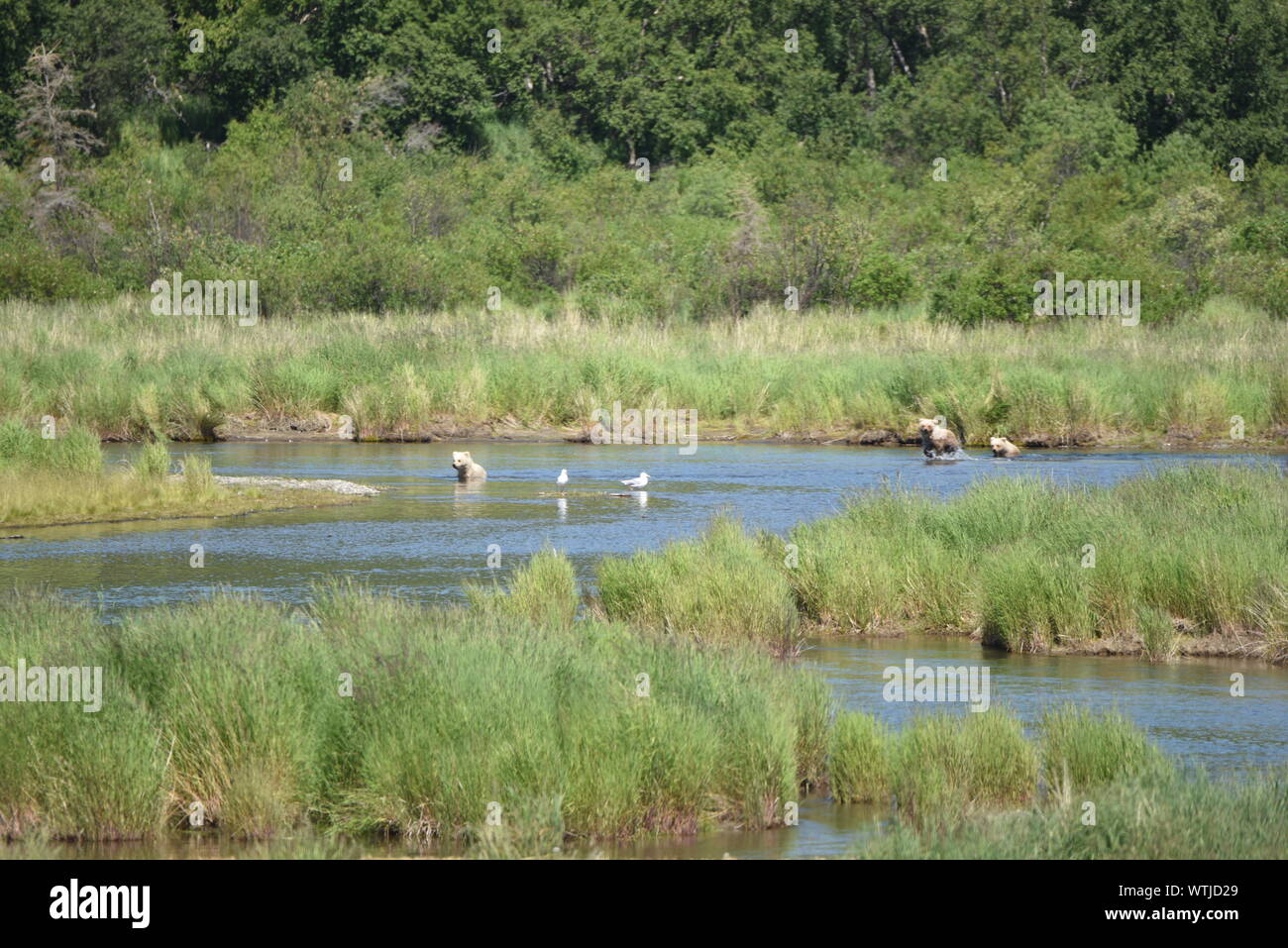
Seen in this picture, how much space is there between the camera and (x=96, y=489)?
2133 cm

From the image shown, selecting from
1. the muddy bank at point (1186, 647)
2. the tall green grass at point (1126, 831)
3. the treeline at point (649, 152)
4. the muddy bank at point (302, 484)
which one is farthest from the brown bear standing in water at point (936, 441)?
the tall green grass at point (1126, 831)

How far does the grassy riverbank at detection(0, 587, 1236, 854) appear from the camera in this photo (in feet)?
29.9

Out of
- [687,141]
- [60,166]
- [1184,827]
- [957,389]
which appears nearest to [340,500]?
[957,389]

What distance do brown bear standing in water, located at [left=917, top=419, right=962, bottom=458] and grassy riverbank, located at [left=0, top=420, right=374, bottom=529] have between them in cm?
878

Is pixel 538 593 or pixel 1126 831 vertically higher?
pixel 538 593

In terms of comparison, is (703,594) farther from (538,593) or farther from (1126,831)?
(1126,831)

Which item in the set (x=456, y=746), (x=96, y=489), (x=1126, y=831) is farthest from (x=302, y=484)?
(x=1126, y=831)

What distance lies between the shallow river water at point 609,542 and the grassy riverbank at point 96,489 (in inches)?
22.9

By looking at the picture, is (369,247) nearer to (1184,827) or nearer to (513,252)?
(513,252)

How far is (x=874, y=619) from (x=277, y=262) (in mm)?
29259

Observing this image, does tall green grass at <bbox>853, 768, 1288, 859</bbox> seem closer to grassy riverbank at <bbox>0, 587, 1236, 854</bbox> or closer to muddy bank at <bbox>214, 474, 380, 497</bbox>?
grassy riverbank at <bbox>0, 587, 1236, 854</bbox>

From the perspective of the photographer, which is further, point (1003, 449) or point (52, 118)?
point (52, 118)

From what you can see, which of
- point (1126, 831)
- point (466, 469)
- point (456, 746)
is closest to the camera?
point (1126, 831)

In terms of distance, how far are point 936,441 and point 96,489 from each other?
1191cm
